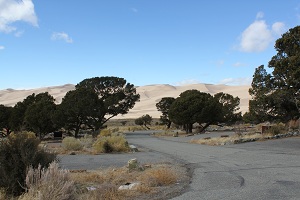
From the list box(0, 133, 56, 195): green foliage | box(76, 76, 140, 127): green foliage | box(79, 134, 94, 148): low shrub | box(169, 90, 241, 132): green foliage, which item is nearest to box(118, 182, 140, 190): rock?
box(0, 133, 56, 195): green foliage

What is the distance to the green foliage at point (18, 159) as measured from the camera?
26.9 ft

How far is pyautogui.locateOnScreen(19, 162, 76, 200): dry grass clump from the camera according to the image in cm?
704

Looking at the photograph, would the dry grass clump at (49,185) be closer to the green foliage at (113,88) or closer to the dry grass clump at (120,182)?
the dry grass clump at (120,182)

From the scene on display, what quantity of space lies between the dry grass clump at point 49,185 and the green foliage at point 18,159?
41 cm

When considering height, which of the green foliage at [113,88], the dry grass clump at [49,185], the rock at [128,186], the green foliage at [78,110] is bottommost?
the rock at [128,186]

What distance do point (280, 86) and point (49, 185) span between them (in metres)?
30.2

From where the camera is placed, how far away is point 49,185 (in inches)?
283

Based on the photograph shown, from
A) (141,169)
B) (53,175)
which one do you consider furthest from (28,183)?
(141,169)

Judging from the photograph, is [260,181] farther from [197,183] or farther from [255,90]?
[255,90]

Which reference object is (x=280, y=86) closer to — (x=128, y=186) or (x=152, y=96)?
(x=128, y=186)

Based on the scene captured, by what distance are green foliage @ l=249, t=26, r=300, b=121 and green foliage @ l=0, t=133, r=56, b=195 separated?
74.3 feet

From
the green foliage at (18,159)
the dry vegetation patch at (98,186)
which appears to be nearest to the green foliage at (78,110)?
the dry vegetation patch at (98,186)

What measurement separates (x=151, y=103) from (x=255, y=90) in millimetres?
125128

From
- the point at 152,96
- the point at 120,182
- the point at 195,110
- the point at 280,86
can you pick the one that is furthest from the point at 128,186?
the point at 152,96
